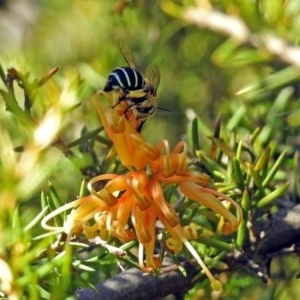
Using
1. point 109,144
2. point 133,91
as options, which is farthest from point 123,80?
point 109,144

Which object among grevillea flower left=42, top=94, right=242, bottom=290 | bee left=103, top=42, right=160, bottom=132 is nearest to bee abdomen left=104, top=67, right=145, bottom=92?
bee left=103, top=42, right=160, bottom=132

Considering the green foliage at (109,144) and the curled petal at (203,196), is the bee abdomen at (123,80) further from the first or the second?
the curled petal at (203,196)

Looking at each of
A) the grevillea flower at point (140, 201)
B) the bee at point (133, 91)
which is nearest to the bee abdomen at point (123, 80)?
the bee at point (133, 91)

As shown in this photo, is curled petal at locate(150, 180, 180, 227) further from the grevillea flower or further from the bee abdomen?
the bee abdomen

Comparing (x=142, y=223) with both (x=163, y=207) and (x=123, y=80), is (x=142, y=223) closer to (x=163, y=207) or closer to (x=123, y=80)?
(x=163, y=207)

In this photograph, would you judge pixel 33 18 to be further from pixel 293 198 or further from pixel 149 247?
pixel 149 247
